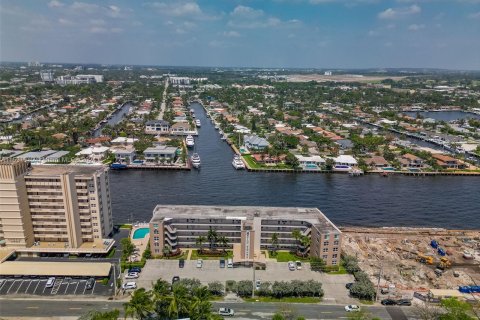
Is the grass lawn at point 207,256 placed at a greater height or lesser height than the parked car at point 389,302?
greater

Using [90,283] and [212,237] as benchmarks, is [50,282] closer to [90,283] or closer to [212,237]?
[90,283]

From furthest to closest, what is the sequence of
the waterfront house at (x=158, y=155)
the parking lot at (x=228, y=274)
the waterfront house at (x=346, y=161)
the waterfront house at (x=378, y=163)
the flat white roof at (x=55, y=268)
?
the waterfront house at (x=378, y=163), the waterfront house at (x=158, y=155), the waterfront house at (x=346, y=161), the parking lot at (x=228, y=274), the flat white roof at (x=55, y=268)

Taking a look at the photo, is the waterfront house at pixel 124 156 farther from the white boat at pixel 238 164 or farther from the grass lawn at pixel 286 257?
the grass lawn at pixel 286 257

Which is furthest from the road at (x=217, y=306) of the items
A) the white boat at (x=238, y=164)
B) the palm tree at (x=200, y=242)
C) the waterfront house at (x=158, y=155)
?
the waterfront house at (x=158, y=155)

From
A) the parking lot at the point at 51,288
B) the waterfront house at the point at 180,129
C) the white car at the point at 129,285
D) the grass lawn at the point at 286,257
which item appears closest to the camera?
the parking lot at the point at 51,288

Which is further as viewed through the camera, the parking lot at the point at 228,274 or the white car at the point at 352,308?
the parking lot at the point at 228,274

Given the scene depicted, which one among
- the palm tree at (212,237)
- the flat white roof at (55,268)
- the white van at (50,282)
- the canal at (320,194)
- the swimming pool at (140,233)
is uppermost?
the palm tree at (212,237)

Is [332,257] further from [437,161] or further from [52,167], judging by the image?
[437,161]
